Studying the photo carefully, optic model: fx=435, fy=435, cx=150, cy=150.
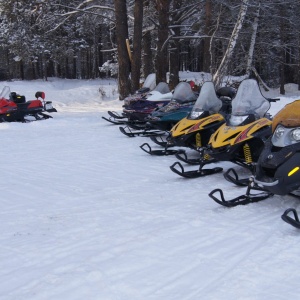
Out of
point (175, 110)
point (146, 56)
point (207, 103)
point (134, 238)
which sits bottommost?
point (134, 238)

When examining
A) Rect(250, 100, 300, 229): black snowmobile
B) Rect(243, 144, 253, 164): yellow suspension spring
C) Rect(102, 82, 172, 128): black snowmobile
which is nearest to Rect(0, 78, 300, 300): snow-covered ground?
Rect(250, 100, 300, 229): black snowmobile

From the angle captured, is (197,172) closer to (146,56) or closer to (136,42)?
(136,42)

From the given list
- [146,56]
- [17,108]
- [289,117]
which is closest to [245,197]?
[289,117]

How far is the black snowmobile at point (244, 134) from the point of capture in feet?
18.3

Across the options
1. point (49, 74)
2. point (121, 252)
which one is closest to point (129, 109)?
point (121, 252)

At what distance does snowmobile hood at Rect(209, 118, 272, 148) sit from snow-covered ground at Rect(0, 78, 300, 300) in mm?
501

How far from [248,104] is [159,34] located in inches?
432

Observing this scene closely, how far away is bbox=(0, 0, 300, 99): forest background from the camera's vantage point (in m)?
16.3

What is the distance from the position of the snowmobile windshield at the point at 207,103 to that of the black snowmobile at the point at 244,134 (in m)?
0.94

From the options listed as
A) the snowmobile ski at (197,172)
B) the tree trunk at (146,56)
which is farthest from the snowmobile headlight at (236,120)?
the tree trunk at (146,56)

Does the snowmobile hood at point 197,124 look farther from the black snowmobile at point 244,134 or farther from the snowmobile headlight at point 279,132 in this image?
the snowmobile headlight at point 279,132

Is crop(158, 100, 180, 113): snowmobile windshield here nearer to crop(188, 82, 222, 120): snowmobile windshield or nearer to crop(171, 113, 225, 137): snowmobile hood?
crop(188, 82, 222, 120): snowmobile windshield

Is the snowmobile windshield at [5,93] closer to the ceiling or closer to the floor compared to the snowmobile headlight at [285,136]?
closer to the ceiling

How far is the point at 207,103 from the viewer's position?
7.07m
